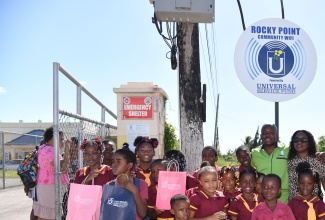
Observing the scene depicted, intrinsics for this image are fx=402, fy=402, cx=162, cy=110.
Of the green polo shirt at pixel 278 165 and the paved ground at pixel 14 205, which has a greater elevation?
the green polo shirt at pixel 278 165

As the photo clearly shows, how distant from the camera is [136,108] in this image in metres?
9.39

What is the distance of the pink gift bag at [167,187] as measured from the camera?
12.5 ft

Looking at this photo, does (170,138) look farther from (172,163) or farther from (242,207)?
→ (242,207)

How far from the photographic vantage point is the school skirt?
15.4ft

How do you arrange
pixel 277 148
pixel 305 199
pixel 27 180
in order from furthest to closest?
pixel 27 180
pixel 277 148
pixel 305 199

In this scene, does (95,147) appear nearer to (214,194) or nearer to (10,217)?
(214,194)

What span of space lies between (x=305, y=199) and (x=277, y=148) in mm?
852

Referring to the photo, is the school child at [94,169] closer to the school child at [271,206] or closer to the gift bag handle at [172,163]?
the gift bag handle at [172,163]

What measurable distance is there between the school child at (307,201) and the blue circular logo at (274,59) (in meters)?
1.66

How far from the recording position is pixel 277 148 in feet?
15.3

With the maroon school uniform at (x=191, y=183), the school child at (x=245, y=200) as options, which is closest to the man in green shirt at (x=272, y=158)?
the school child at (x=245, y=200)

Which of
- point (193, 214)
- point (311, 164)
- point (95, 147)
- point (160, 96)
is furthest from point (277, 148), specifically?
point (160, 96)

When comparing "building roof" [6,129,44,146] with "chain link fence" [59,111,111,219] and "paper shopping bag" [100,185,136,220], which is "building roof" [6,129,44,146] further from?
"paper shopping bag" [100,185,136,220]

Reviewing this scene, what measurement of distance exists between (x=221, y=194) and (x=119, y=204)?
107cm
